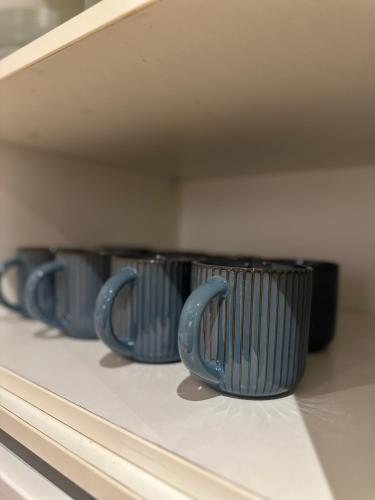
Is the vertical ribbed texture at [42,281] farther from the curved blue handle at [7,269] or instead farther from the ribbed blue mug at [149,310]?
the ribbed blue mug at [149,310]

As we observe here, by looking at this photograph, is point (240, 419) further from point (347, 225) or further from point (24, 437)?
point (347, 225)

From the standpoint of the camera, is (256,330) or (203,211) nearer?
(256,330)

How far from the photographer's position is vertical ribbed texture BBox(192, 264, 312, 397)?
1.13 ft

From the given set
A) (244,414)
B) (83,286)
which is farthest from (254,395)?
(83,286)

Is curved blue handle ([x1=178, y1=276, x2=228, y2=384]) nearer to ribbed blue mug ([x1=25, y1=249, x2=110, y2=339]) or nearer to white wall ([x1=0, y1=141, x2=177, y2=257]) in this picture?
ribbed blue mug ([x1=25, y1=249, x2=110, y2=339])

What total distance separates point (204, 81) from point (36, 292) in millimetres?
331

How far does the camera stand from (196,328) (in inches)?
12.9

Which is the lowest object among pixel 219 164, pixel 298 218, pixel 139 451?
pixel 139 451

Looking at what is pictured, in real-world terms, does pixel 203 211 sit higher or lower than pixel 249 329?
higher

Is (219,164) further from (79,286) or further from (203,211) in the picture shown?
(79,286)

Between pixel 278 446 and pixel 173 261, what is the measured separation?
22 centimetres

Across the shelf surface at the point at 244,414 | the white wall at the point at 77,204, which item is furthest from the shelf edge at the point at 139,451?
the white wall at the point at 77,204

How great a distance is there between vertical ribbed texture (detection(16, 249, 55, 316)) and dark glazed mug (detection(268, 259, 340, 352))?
358 mm

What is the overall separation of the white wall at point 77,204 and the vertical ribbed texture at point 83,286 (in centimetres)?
24
